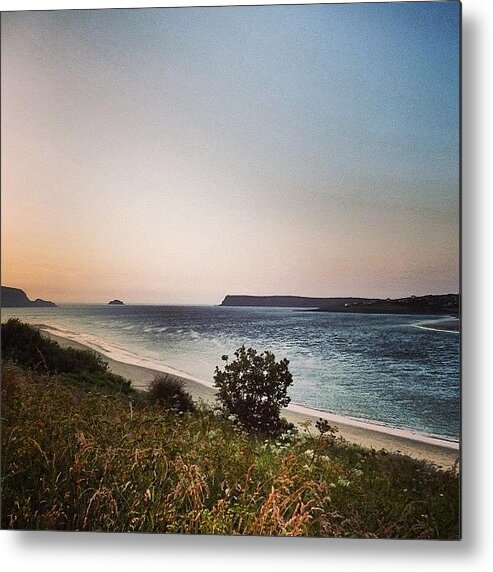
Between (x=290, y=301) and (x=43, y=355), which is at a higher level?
(x=290, y=301)

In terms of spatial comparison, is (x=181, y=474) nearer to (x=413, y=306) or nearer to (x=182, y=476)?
(x=182, y=476)

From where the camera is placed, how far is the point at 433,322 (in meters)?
2.70

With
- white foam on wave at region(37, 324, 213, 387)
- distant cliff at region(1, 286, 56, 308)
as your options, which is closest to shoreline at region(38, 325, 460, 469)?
white foam on wave at region(37, 324, 213, 387)

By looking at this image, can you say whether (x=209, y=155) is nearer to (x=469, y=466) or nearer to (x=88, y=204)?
(x=88, y=204)

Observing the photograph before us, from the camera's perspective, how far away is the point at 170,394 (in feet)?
9.22

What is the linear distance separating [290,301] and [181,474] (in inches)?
26.0

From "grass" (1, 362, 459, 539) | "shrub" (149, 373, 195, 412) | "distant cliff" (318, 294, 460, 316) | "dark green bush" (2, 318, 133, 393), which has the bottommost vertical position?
"grass" (1, 362, 459, 539)

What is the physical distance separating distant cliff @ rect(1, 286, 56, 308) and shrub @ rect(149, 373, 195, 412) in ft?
1.43

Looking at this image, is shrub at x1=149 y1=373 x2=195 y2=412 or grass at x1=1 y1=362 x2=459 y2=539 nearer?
grass at x1=1 y1=362 x2=459 y2=539

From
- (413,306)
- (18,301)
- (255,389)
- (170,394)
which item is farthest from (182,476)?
(413,306)

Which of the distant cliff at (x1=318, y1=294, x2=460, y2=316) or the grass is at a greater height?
the distant cliff at (x1=318, y1=294, x2=460, y2=316)

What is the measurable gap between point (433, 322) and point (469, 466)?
47cm

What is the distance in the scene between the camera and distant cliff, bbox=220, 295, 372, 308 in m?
2.77

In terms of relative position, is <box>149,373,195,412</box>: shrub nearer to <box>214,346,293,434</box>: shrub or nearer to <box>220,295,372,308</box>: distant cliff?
<box>214,346,293,434</box>: shrub
